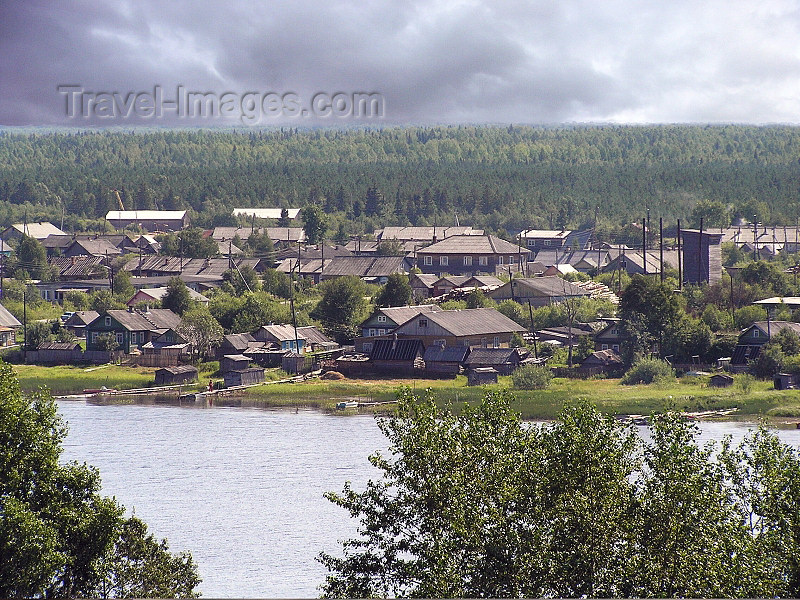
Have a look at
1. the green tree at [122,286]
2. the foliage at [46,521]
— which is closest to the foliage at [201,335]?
the green tree at [122,286]

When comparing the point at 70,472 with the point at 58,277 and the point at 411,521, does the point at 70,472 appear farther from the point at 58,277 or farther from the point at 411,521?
the point at 58,277

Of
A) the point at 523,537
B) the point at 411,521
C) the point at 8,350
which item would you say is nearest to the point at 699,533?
the point at 523,537

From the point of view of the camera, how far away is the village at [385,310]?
3322 cm

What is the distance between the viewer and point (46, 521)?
1115 cm

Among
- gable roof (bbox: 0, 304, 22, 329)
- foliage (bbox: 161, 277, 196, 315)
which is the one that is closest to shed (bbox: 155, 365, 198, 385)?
foliage (bbox: 161, 277, 196, 315)

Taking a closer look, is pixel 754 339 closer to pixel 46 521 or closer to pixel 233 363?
pixel 233 363

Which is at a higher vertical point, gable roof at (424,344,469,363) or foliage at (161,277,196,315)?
foliage at (161,277,196,315)

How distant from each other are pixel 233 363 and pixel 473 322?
6.65m

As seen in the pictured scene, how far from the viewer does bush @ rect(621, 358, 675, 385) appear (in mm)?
30406

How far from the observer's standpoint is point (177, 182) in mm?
96688

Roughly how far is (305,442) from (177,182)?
74.5 meters

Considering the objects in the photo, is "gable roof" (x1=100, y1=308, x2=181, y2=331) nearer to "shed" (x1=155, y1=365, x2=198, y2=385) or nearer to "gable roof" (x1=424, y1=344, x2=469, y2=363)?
"shed" (x1=155, y1=365, x2=198, y2=385)

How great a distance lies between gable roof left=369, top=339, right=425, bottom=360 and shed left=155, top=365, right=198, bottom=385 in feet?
15.5

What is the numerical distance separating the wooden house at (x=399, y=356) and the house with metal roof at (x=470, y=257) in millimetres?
18837
